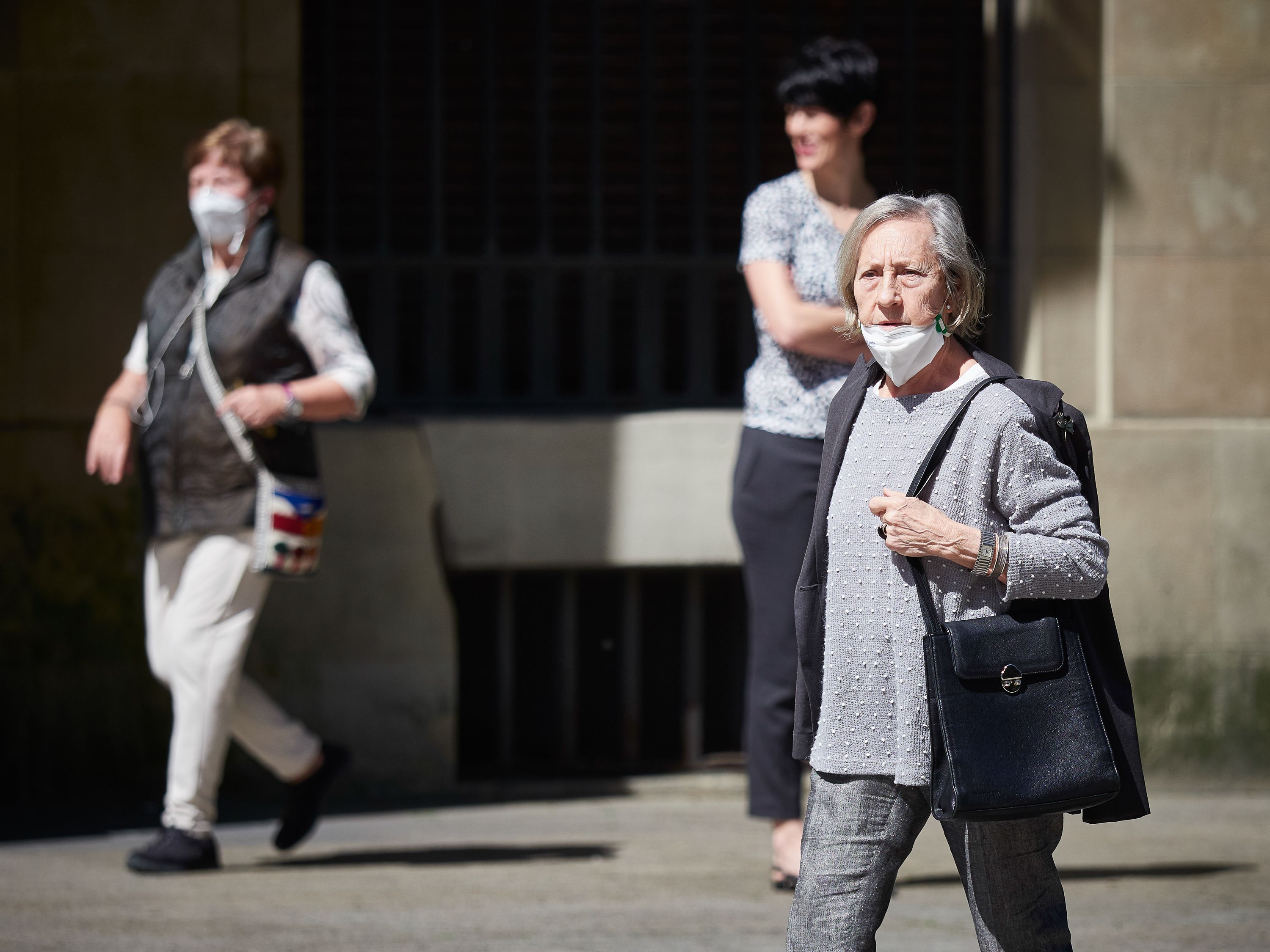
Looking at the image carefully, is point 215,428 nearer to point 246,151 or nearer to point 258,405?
point 258,405

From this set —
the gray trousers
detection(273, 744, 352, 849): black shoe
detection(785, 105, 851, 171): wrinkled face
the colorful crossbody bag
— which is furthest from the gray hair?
detection(273, 744, 352, 849): black shoe

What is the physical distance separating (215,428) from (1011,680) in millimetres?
2886

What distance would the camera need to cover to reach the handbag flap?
2572 millimetres

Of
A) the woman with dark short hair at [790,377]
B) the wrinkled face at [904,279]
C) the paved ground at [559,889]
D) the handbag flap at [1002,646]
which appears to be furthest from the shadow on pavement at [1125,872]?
the wrinkled face at [904,279]

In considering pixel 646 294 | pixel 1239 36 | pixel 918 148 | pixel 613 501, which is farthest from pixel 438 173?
pixel 1239 36

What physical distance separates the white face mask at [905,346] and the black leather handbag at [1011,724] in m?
0.44

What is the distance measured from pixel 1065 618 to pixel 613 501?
3.69 metres

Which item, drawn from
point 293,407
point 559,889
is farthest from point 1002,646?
point 293,407

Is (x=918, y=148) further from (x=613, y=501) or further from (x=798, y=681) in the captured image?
(x=798, y=681)

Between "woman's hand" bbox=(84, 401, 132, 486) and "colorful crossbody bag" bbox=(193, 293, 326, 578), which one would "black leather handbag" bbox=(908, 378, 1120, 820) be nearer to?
"colorful crossbody bag" bbox=(193, 293, 326, 578)

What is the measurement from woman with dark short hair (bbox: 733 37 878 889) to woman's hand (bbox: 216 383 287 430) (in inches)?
51.2

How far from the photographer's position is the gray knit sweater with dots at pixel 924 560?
8.67 ft

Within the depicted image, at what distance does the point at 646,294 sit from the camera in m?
6.57

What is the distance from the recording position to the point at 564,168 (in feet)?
21.7
